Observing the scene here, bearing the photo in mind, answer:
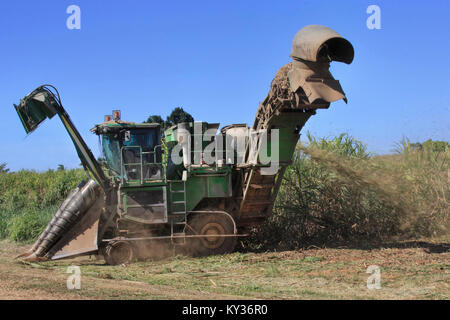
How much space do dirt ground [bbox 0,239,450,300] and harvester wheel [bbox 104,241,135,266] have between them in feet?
0.71

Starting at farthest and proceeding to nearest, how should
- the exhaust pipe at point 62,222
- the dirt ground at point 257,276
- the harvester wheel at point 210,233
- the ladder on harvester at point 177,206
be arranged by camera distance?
the harvester wheel at point 210,233
the ladder on harvester at point 177,206
the exhaust pipe at point 62,222
the dirt ground at point 257,276

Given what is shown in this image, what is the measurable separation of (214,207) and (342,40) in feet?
14.8

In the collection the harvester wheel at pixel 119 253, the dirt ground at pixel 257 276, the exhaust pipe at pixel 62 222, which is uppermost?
the exhaust pipe at pixel 62 222

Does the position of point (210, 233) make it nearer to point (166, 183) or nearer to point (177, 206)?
point (177, 206)

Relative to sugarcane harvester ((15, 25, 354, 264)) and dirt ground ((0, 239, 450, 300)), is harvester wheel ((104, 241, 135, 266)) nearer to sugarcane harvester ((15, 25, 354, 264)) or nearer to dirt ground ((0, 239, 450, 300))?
sugarcane harvester ((15, 25, 354, 264))

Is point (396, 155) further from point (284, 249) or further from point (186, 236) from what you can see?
point (186, 236)

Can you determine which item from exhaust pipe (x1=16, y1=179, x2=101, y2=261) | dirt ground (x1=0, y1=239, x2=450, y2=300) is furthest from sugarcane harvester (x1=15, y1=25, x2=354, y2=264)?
dirt ground (x1=0, y1=239, x2=450, y2=300)

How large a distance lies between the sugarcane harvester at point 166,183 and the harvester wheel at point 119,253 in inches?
0.8

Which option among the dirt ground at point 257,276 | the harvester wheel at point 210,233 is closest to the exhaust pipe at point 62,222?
the dirt ground at point 257,276

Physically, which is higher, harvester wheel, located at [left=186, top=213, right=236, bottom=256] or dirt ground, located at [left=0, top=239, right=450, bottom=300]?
harvester wheel, located at [left=186, top=213, right=236, bottom=256]

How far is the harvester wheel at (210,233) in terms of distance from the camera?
9.98 meters

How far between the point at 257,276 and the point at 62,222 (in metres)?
4.26

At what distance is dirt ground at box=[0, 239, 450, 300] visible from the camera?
20.0 ft

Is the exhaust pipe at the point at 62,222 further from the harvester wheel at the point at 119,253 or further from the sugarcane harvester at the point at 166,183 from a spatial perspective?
the harvester wheel at the point at 119,253
